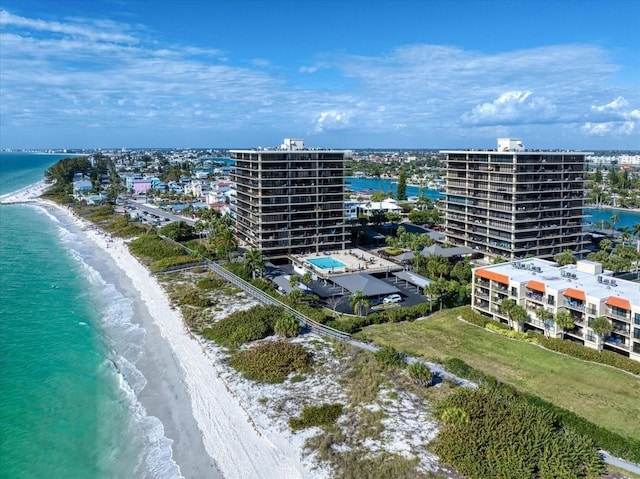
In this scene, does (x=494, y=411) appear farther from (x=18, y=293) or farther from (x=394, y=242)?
(x=18, y=293)

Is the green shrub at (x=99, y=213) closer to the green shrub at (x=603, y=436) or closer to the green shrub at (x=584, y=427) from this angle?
the green shrub at (x=584, y=427)

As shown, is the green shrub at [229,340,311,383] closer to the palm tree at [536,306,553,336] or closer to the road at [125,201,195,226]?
the palm tree at [536,306,553,336]

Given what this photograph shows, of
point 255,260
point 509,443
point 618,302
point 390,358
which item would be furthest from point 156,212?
point 509,443

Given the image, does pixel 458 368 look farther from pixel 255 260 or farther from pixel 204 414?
pixel 255 260

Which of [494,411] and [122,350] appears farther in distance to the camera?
[122,350]

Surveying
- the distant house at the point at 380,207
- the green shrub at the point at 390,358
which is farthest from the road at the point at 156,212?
the green shrub at the point at 390,358

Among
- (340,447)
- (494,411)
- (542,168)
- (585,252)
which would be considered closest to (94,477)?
(340,447)
